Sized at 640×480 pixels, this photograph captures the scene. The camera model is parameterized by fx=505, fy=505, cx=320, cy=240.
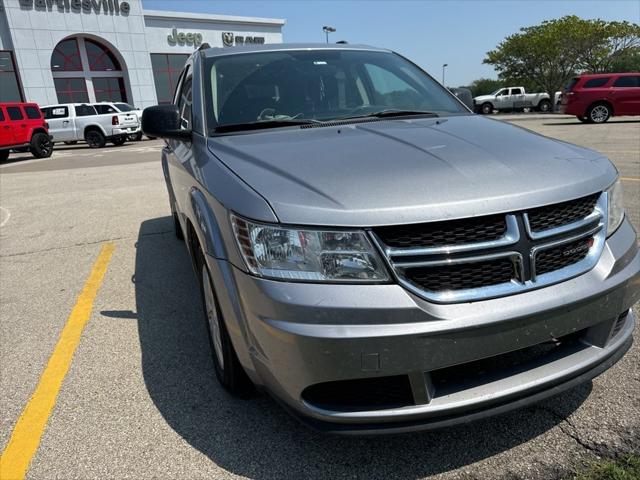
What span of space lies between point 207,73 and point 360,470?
245cm

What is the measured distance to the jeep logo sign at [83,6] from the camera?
29167mm

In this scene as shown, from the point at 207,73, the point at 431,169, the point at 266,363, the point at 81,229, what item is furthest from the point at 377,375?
the point at 81,229

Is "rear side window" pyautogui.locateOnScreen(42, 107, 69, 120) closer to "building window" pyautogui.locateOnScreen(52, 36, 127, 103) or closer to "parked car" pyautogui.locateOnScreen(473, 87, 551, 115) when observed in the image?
"building window" pyautogui.locateOnScreen(52, 36, 127, 103)

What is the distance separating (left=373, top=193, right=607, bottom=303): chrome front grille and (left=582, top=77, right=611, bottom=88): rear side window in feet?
67.2

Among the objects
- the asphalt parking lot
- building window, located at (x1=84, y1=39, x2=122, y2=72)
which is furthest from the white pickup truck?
the asphalt parking lot

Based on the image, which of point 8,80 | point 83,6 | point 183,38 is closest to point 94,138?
point 8,80

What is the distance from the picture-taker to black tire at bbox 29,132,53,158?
17.8m

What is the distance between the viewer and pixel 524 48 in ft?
136

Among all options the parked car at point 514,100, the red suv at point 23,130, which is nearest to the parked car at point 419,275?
the red suv at point 23,130

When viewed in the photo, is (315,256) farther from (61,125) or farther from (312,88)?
(61,125)

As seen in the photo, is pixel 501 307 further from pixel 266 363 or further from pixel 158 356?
pixel 158 356

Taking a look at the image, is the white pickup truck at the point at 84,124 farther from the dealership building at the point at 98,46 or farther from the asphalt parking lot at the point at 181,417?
the asphalt parking lot at the point at 181,417

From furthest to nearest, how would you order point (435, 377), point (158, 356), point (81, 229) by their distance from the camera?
point (81, 229), point (158, 356), point (435, 377)

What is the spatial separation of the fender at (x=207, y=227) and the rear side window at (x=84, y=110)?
2181cm
